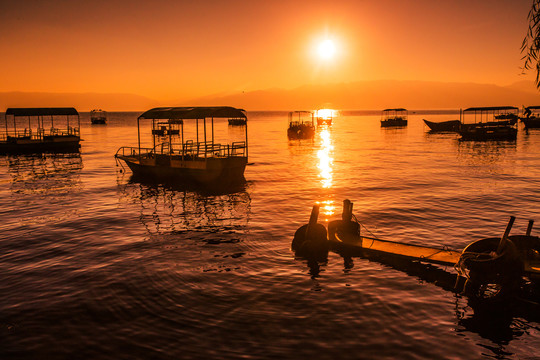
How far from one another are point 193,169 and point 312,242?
18.3 metres

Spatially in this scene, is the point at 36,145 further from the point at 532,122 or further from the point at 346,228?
the point at 532,122

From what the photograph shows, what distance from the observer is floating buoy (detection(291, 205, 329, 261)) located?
17.1 meters

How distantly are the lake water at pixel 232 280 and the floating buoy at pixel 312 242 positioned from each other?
0.60 m

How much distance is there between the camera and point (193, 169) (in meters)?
33.1

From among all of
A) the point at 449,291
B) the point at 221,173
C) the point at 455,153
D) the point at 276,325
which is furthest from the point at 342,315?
the point at 455,153

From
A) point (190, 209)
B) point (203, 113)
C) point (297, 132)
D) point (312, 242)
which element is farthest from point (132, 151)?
point (297, 132)

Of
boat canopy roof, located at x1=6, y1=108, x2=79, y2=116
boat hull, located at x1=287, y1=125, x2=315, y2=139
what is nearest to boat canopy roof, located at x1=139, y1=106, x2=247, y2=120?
boat canopy roof, located at x1=6, y1=108, x2=79, y2=116

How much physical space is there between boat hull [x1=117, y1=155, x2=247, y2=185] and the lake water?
2.14 metres

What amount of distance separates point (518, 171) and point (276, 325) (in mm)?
38580

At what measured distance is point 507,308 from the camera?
1248 centimetres

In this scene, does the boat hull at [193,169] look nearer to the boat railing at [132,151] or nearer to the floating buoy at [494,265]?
the boat railing at [132,151]

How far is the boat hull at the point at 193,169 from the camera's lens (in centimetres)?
3272

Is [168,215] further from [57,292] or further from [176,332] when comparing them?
[176,332]

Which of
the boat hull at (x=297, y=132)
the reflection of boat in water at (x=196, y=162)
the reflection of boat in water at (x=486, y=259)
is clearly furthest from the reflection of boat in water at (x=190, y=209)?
the boat hull at (x=297, y=132)
